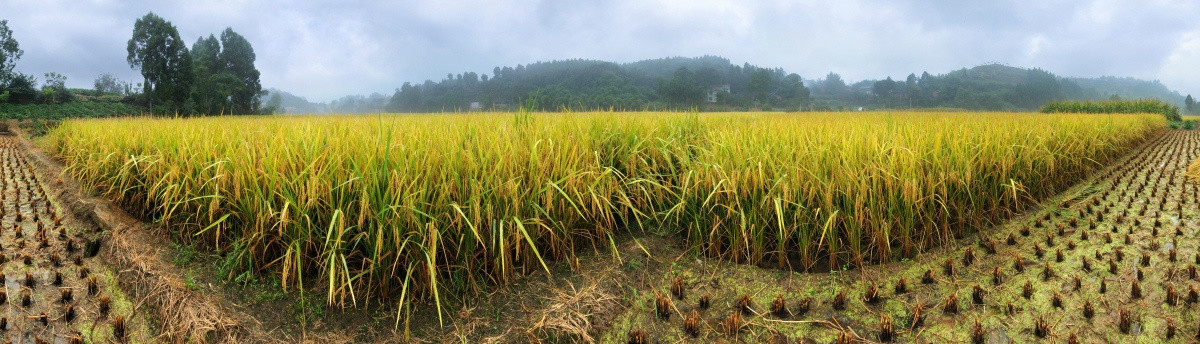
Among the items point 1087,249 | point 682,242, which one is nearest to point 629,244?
point 682,242

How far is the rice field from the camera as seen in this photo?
252 centimetres

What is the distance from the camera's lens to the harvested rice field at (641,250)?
2439 mm

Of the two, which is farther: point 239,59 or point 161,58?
point 239,59

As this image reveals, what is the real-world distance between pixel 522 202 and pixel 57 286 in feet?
7.88

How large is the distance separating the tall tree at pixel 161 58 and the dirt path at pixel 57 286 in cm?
3023

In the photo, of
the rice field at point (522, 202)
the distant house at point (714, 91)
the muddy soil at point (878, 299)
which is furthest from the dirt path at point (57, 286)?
the distant house at point (714, 91)

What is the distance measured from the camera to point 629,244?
3189 millimetres

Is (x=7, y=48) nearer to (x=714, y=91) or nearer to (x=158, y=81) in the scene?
(x=158, y=81)

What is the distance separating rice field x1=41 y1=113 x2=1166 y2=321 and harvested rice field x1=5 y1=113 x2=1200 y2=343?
2 centimetres

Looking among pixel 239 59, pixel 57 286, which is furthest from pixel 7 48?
pixel 57 286

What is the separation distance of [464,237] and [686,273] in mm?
1187

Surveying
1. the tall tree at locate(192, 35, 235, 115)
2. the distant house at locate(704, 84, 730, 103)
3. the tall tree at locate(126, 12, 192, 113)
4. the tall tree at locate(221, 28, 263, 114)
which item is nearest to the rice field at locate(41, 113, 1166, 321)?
the tall tree at locate(192, 35, 235, 115)

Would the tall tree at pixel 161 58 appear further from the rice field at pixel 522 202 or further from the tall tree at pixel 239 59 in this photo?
the rice field at pixel 522 202

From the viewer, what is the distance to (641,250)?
3.11 metres
